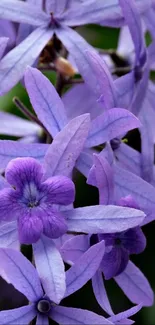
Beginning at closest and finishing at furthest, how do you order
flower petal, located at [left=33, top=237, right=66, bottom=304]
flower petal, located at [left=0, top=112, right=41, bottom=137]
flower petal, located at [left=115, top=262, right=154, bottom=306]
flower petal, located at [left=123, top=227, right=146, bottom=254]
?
flower petal, located at [left=33, top=237, right=66, bottom=304]
flower petal, located at [left=123, top=227, right=146, bottom=254]
flower petal, located at [left=115, top=262, right=154, bottom=306]
flower petal, located at [left=0, top=112, right=41, bottom=137]

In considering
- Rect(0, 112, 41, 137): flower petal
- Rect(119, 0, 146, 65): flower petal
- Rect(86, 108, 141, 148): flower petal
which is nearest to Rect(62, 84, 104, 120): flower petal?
Rect(0, 112, 41, 137): flower petal

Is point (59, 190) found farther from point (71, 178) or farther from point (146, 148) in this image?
point (146, 148)

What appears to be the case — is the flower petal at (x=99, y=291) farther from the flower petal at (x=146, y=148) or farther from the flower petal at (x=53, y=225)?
the flower petal at (x=146, y=148)

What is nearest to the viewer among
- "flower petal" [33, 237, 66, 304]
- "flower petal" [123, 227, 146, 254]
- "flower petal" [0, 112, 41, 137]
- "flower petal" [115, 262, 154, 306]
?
"flower petal" [33, 237, 66, 304]

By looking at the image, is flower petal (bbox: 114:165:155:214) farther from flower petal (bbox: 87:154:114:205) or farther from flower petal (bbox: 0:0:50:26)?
flower petal (bbox: 0:0:50:26)

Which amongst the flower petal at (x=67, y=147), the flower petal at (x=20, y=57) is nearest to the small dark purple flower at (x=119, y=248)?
the flower petal at (x=67, y=147)

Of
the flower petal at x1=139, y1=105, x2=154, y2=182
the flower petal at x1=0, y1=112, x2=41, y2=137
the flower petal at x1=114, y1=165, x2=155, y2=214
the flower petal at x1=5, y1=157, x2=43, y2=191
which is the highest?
the flower petal at x1=5, y1=157, x2=43, y2=191

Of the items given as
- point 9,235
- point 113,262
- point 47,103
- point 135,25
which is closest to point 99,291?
point 113,262
